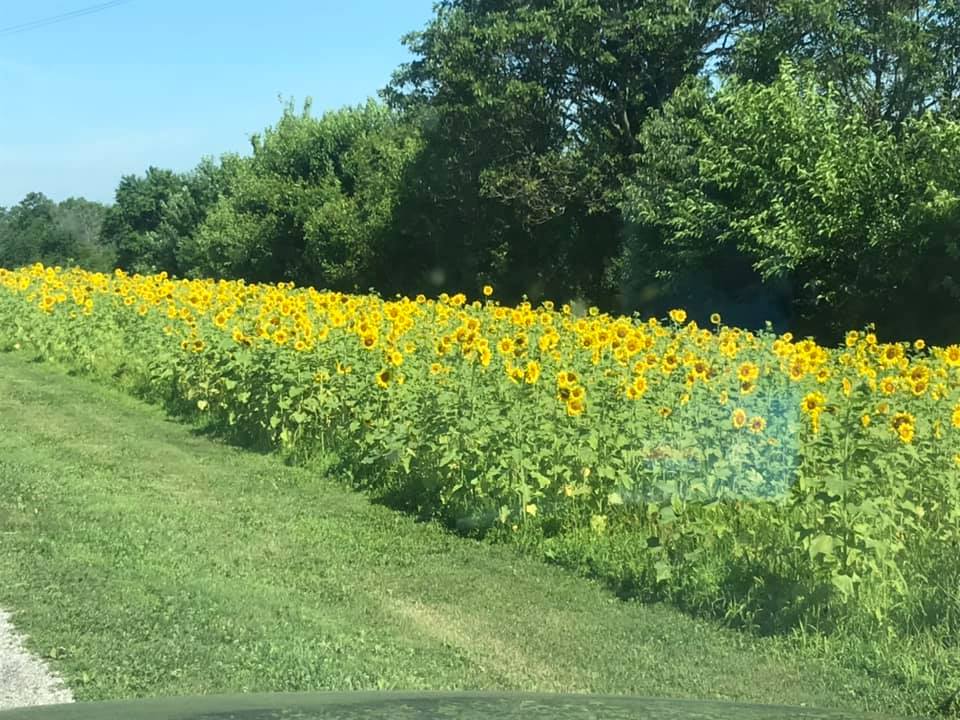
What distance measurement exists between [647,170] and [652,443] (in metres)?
19.6

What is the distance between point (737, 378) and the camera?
7238 mm

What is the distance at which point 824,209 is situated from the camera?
19.5 m

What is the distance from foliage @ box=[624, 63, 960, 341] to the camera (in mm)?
18297

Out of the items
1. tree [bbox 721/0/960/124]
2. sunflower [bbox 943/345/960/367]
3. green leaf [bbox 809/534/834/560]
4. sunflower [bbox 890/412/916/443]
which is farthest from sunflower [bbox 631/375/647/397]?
tree [bbox 721/0/960/124]

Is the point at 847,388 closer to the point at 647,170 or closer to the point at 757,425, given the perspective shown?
the point at 757,425

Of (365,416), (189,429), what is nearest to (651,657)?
(365,416)

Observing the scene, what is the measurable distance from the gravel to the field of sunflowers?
310 cm

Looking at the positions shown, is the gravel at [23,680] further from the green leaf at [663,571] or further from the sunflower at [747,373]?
the sunflower at [747,373]

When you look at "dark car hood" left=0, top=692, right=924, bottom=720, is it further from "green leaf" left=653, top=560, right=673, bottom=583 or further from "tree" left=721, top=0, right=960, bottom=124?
"tree" left=721, top=0, right=960, bottom=124

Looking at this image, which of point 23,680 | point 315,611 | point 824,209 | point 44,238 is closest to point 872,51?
point 824,209

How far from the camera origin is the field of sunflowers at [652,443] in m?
5.44

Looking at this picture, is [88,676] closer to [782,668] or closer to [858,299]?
[782,668]

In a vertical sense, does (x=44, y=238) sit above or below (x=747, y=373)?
above

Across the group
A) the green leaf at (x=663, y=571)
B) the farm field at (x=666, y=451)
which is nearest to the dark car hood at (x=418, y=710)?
the farm field at (x=666, y=451)
